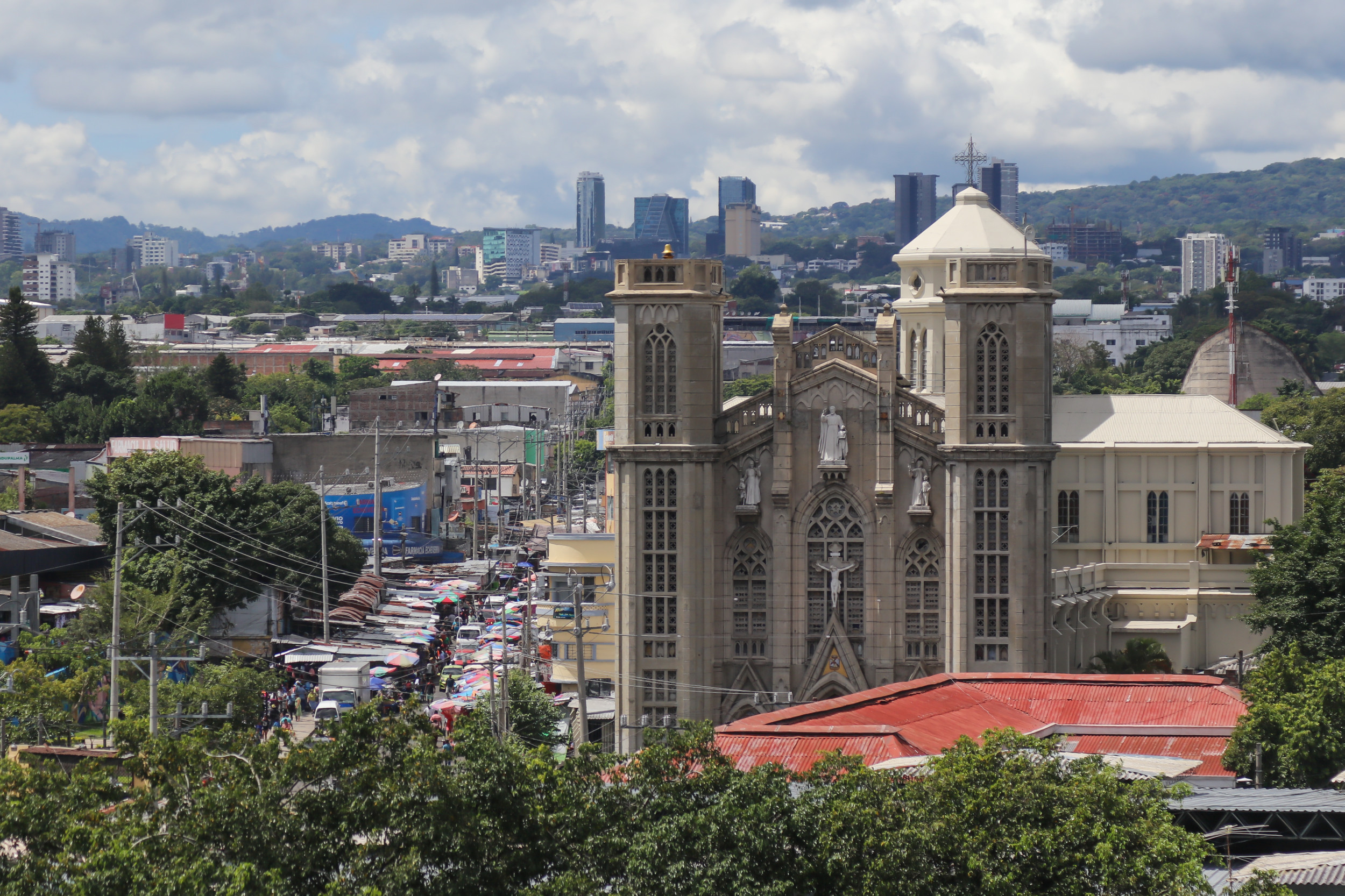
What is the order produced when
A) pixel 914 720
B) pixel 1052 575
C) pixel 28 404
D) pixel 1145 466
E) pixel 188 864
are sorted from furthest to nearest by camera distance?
pixel 28 404 → pixel 1145 466 → pixel 1052 575 → pixel 914 720 → pixel 188 864

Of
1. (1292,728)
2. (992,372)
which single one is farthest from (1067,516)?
(1292,728)

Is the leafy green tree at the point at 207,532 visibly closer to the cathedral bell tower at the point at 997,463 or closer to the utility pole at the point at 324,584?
the utility pole at the point at 324,584

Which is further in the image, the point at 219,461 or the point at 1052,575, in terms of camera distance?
the point at 219,461

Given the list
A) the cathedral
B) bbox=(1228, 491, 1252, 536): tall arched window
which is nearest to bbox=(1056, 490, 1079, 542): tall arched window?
bbox=(1228, 491, 1252, 536): tall arched window

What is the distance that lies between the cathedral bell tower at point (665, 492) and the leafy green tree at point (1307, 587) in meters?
17.4

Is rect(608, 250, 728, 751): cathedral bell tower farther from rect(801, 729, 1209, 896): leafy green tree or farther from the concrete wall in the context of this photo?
the concrete wall

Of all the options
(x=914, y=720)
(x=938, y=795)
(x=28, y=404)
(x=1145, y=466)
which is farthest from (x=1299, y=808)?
(x=28, y=404)

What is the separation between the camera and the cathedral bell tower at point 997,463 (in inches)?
2660

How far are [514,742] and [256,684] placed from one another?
3695 centimetres

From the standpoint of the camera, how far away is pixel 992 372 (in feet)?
224

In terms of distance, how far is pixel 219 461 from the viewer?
13550cm

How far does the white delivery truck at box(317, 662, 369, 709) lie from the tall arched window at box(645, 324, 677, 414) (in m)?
19.2

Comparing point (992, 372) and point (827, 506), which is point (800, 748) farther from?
point (992, 372)

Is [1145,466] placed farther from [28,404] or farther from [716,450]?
[28,404]
